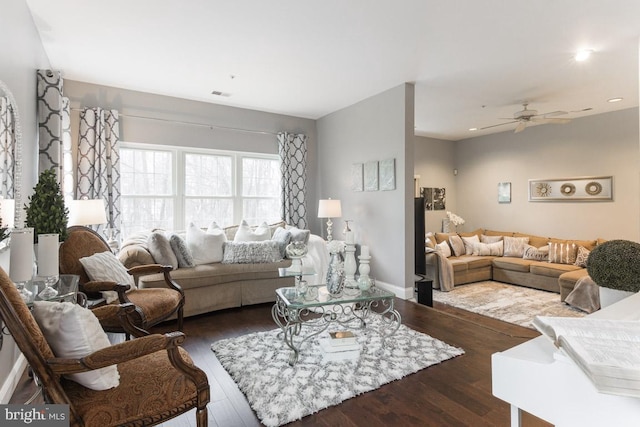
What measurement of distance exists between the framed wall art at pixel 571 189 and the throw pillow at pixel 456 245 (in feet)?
5.39

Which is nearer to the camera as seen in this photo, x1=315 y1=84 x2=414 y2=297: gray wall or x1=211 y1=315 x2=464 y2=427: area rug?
x1=211 y1=315 x2=464 y2=427: area rug

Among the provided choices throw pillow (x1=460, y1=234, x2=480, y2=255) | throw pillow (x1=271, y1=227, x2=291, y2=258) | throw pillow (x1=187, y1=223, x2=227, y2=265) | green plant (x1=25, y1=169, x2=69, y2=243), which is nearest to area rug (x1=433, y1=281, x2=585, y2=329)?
throw pillow (x1=460, y1=234, x2=480, y2=255)

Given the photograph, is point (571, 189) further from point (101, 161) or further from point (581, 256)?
point (101, 161)

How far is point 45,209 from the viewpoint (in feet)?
6.77

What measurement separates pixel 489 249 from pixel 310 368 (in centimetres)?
487

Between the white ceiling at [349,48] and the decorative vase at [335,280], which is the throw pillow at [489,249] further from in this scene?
the decorative vase at [335,280]

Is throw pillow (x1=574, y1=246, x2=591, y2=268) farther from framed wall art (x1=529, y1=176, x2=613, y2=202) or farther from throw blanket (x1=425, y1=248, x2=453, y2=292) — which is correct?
throw blanket (x1=425, y1=248, x2=453, y2=292)

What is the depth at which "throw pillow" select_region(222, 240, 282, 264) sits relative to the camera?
3.85 meters

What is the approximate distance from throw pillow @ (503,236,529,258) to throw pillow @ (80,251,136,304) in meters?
5.90

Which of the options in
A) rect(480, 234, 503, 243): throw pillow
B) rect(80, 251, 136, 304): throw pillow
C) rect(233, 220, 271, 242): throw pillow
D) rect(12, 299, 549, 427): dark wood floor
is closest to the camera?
rect(12, 299, 549, 427): dark wood floor

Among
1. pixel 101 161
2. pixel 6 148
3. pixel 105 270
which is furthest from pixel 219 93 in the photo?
pixel 105 270

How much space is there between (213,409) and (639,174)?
6322 mm

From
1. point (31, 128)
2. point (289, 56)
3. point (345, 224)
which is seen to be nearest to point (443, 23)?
point (289, 56)

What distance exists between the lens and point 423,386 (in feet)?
7.07
